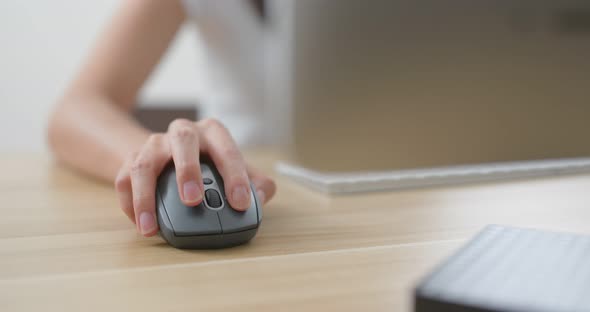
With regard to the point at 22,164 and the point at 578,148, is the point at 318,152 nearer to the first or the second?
the point at 578,148

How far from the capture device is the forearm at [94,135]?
637 millimetres

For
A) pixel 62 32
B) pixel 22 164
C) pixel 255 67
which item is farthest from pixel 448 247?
pixel 62 32

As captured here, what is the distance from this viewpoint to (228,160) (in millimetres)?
429

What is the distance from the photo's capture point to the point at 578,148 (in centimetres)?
67

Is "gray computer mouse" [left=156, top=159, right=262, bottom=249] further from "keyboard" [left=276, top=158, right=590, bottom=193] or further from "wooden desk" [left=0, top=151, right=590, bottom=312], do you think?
"keyboard" [left=276, top=158, right=590, bottom=193]

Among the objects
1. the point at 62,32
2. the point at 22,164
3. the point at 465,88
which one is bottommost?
the point at 22,164

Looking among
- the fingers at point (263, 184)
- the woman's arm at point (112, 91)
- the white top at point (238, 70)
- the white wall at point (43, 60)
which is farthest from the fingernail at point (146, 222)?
the white wall at point (43, 60)

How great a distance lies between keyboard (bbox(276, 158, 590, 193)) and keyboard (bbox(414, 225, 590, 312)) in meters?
0.25

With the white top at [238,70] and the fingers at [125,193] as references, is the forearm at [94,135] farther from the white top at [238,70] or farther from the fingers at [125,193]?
the white top at [238,70]

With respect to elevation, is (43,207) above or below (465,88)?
below

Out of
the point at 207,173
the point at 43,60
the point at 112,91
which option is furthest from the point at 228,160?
the point at 43,60

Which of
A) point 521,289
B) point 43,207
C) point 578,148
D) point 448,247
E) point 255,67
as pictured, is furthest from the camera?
point 255,67

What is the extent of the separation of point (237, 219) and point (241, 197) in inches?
0.6

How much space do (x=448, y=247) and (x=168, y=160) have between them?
21cm
